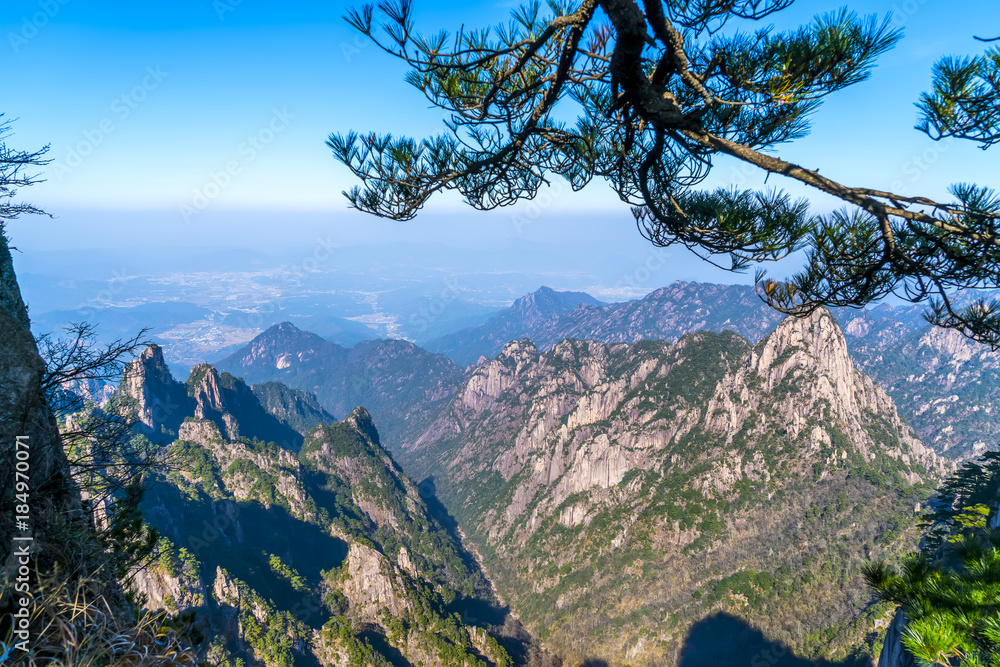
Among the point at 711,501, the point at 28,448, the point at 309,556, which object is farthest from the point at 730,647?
the point at 28,448

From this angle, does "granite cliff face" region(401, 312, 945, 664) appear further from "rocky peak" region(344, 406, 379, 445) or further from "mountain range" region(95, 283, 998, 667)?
"rocky peak" region(344, 406, 379, 445)

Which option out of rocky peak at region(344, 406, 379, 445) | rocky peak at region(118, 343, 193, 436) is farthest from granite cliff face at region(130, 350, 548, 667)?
rocky peak at region(344, 406, 379, 445)

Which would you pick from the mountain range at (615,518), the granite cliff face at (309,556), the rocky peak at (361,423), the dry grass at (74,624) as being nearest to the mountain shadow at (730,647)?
the mountain range at (615,518)

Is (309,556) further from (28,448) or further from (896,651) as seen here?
(28,448)

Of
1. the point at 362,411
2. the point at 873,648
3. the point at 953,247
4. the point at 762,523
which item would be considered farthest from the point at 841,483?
the point at 362,411

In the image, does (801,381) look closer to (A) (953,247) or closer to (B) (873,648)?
(B) (873,648)
